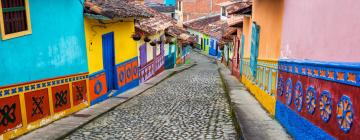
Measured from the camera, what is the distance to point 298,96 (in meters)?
5.94

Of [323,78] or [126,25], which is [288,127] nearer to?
[323,78]

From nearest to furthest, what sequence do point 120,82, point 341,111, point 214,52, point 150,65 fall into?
point 341,111 < point 120,82 < point 150,65 < point 214,52

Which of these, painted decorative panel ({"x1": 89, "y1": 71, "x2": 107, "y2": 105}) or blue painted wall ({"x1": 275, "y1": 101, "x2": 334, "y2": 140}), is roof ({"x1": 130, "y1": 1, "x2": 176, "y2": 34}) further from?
blue painted wall ({"x1": 275, "y1": 101, "x2": 334, "y2": 140})

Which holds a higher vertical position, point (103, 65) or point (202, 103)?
point (103, 65)

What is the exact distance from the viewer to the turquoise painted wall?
6.41 m

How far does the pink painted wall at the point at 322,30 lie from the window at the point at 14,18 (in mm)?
5416

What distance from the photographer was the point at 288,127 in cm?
652

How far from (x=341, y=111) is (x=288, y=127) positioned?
2.53 metres

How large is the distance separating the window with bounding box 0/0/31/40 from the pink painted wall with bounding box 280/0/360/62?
5.42 m

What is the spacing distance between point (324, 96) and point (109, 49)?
28.1ft

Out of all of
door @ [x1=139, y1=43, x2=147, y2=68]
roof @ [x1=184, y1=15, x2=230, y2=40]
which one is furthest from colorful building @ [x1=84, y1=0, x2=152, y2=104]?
roof @ [x1=184, y1=15, x2=230, y2=40]

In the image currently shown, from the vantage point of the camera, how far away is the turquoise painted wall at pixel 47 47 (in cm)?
641

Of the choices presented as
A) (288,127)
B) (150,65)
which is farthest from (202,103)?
(150,65)

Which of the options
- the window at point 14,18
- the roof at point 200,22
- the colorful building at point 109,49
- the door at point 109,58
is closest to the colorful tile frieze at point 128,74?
the colorful building at point 109,49
